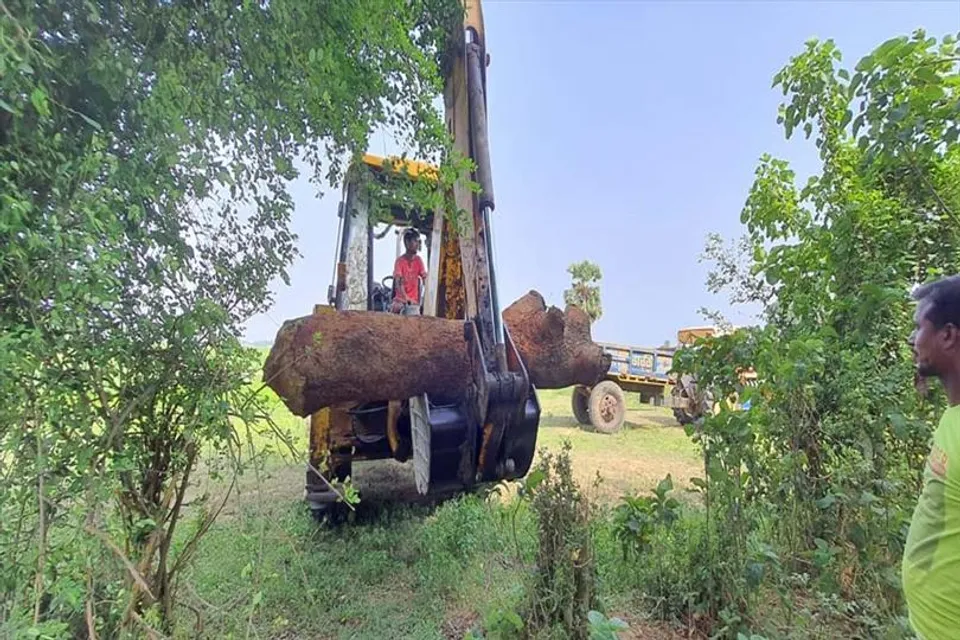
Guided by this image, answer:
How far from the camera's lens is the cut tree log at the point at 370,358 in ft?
6.64

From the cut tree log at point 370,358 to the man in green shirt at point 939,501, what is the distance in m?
1.54

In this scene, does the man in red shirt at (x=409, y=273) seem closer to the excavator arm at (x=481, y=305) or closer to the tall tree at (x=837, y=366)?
the excavator arm at (x=481, y=305)

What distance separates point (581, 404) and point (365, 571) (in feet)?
25.6

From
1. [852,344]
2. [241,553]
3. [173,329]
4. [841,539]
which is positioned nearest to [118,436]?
[173,329]

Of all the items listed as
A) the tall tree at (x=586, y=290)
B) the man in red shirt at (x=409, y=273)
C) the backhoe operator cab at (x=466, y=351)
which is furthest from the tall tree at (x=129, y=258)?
the tall tree at (x=586, y=290)

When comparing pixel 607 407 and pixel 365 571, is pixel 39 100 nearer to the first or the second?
pixel 365 571

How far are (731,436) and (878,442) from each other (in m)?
0.64

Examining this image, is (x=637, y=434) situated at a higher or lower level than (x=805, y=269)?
lower

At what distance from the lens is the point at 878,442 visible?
88.0 inches

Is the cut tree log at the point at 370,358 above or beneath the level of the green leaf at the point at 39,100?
beneath

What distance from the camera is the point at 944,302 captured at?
1288 mm

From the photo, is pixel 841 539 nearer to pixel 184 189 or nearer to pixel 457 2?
pixel 184 189

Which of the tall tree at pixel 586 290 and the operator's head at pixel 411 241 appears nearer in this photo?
the operator's head at pixel 411 241

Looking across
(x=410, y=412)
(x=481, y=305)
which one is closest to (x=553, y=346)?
(x=481, y=305)
